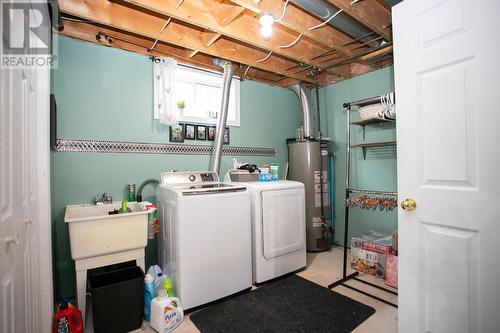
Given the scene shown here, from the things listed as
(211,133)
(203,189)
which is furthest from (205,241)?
(211,133)

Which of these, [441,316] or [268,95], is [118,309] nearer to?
[441,316]

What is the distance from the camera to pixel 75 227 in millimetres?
1643

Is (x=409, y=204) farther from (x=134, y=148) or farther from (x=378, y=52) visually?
(x=134, y=148)

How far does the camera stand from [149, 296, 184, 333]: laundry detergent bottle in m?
1.69

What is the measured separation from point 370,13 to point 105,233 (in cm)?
294

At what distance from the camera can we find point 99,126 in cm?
228

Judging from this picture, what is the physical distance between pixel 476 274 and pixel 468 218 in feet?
0.87

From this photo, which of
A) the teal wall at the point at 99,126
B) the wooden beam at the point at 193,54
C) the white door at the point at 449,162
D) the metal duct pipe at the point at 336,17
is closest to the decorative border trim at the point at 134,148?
the teal wall at the point at 99,126

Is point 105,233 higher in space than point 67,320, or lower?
higher

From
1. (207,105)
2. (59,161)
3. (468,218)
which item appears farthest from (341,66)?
(59,161)

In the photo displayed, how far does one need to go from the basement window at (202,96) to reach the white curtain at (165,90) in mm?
205

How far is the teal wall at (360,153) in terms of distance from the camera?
9.48 feet

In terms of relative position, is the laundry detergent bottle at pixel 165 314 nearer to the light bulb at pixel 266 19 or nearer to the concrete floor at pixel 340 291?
the concrete floor at pixel 340 291

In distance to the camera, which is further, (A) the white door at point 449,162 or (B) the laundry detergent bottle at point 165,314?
(B) the laundry detergent bottle at point 165,314
